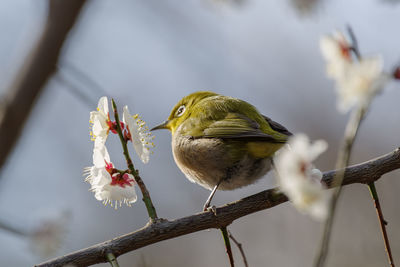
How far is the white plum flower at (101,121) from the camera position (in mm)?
2045

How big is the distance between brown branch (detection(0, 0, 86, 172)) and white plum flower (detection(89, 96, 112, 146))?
0.53m

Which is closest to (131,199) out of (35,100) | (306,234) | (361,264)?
(35,100)

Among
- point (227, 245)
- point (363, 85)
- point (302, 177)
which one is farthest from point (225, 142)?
point (363, 85)

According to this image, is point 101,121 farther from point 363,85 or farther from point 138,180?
point 363,85

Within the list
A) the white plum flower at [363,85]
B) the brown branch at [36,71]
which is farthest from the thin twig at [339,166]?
the brown branch at [36,71]

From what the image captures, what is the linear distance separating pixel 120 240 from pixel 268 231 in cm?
463

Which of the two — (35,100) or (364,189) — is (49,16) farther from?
(364,189)

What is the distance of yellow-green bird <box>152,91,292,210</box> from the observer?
2.85m

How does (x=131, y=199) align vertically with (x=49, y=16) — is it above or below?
below

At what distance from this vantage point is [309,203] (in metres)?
1.21

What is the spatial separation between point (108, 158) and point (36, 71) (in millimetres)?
700

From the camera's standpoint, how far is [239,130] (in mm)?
2896

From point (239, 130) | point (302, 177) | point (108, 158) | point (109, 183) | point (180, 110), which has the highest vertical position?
point (180, 110)

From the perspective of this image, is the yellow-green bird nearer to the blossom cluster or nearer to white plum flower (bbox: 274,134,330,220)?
the blossom cluster
